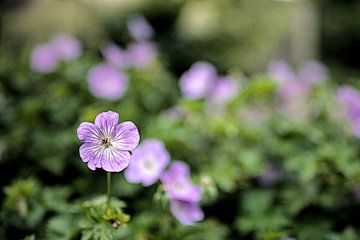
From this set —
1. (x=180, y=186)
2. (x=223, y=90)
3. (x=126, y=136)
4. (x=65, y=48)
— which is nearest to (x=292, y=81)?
(x=223, y=90)

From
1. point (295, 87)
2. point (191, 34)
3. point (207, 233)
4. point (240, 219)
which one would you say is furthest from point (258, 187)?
point (191, 34)

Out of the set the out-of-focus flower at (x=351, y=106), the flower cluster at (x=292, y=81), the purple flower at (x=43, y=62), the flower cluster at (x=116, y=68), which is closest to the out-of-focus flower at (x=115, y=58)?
the flower cluster at (x=116, y=68)

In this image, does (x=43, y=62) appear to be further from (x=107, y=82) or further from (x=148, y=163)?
(x=148, y=163)

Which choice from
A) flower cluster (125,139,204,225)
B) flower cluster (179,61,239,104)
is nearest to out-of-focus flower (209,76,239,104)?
flower cluster (179,61,239,104)

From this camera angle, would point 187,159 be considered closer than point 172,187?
No

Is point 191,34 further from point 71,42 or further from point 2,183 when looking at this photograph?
point 2,183

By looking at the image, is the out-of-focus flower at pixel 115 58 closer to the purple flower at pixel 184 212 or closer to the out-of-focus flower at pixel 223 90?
the out-of-focus flower at pixel 223 90

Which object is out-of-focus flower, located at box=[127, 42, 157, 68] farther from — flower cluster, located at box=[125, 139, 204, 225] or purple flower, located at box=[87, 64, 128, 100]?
flower cluster, located at box=[125, 139, 204, 225]

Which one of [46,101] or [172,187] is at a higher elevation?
[46,101]
